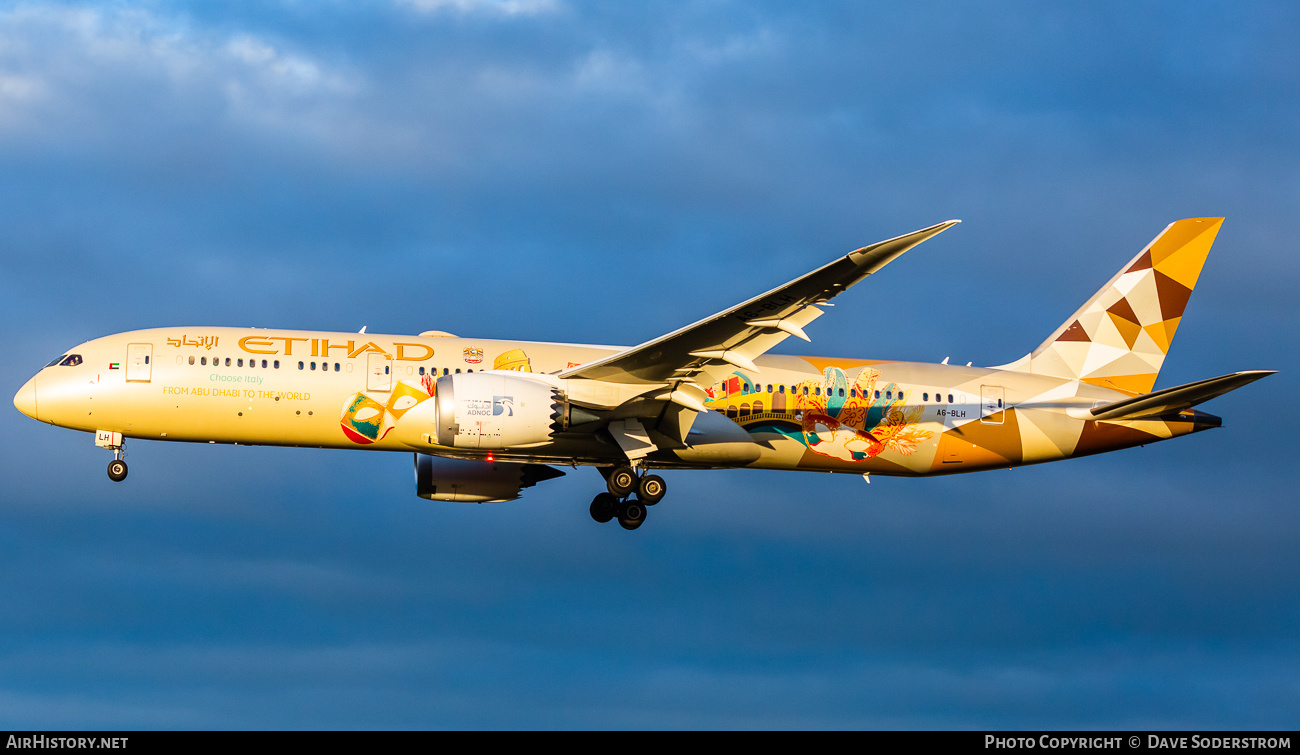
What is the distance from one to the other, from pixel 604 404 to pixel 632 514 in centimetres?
423

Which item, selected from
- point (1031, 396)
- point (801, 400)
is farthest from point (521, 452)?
point (1031, 396)

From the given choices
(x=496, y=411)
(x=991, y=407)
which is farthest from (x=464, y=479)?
(x=991, y=407)

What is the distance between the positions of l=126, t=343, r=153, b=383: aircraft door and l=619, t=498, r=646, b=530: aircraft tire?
474 inches

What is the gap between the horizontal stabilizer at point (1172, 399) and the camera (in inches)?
1238

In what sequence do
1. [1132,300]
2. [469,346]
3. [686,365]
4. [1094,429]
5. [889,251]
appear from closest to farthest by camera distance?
[889,251] < [686,365] < [469,346] < [1094,429] < [1132,300]

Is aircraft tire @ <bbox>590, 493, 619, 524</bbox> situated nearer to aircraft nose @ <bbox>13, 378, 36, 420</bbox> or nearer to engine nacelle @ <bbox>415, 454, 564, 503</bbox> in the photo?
engine nacelle @ <bbox>415, 454, 564, 503</bbox>

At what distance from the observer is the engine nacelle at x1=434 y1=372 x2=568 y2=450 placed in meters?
31.0

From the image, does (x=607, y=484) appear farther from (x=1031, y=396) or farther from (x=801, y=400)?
(x=1031, y=396)

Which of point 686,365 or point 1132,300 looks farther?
point 1132,300

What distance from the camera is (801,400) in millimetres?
34594

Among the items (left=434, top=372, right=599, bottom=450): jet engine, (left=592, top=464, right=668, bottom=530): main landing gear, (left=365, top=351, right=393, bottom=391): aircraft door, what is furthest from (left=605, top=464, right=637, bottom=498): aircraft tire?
(left=365, top=351, right=393, bottom=391): aircraft door

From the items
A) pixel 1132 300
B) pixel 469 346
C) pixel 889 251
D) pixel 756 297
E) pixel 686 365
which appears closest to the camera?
pixel 889 251

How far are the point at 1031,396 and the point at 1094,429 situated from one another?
1.87 m

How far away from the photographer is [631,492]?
113 ft
